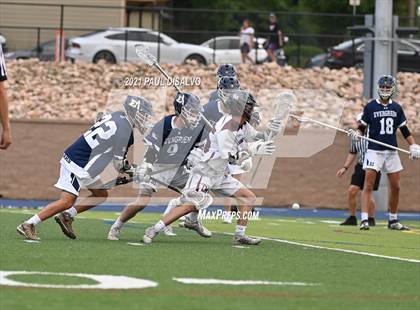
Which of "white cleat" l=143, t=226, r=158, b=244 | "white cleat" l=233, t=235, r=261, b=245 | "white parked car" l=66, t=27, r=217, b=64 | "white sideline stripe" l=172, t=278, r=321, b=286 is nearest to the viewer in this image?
"white sideline stripe" l=172, t=278, r=321, b=286

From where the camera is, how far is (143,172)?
11609 millimetres

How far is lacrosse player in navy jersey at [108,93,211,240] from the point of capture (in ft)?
39.1

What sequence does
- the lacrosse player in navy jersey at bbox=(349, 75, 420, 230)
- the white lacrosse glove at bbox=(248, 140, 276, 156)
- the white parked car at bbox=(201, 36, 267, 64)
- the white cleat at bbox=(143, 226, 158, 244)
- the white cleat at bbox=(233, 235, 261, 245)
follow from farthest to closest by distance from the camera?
the white parked car at bbox=(201, 36, 267, 64), the lacrosse player in navy jersey at bbox=(349, 75, 420, 230), the white lacrosse glove at bbox=(248, 140, 276, 156), the white cleat at bbox=(233, 235, 261, 245), the white cleat at bbox=(143, 226, 158, 244)

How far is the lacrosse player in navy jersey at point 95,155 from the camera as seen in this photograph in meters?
11.6

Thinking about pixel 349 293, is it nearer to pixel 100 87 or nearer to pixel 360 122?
pixel 360 122

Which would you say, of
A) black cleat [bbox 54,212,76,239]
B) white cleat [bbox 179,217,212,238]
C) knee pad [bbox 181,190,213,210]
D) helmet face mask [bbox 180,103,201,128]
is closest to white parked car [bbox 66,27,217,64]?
white cleat [bbox 179,217,212,238]

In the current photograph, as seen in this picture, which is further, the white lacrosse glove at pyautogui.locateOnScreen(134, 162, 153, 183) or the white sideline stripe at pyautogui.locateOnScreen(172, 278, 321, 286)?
the white lacrosse glove at pyautogui.locateOnScreen(134, 162, 153, 183)

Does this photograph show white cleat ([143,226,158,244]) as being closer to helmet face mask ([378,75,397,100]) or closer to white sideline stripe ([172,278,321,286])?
white sideline stripe ([172,278,321,286])

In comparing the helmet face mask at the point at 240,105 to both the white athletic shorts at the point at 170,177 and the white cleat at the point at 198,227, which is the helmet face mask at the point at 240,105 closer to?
the white athletic shorts at the point at 170,177

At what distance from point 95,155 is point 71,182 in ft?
1.22

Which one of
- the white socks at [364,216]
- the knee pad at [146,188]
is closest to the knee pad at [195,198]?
the knee pad at [146,188]

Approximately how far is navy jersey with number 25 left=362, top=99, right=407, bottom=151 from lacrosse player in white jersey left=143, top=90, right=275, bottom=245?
4.80 meters

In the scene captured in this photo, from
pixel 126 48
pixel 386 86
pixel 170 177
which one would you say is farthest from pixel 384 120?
pixel 126 48

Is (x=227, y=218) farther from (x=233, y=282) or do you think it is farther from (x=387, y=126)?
(x=233, y=282)
